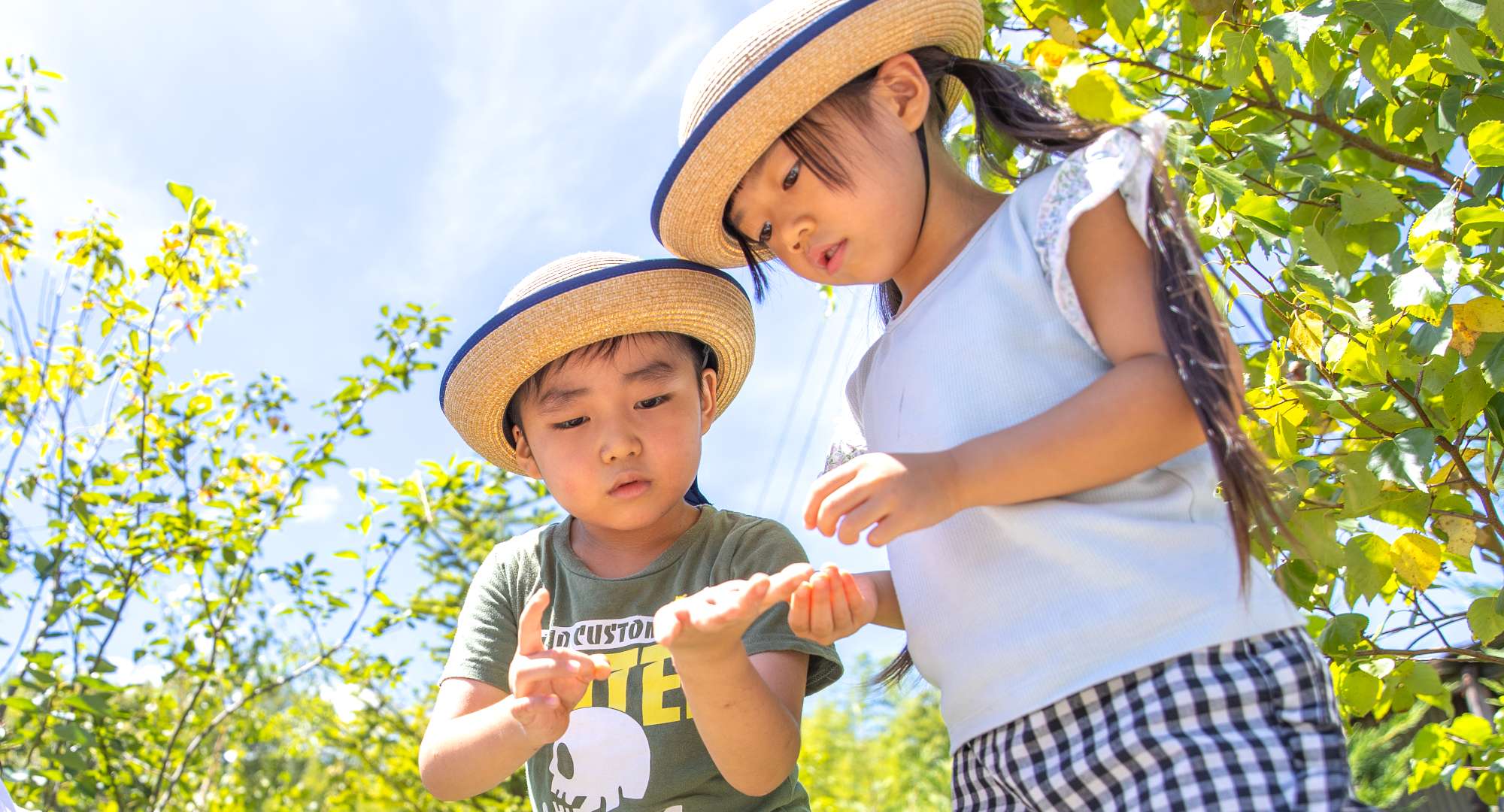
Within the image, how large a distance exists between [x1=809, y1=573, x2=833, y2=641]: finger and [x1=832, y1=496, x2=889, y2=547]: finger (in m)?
0.19

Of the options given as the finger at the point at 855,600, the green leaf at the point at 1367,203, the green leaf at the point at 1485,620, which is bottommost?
the green leaf at the point at 1485,620

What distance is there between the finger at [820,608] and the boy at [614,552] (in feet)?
0.62

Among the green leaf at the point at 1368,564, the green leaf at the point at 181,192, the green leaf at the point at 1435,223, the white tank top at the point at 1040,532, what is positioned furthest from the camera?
the green leaf at the point at 181,192

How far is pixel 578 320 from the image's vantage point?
1.80m

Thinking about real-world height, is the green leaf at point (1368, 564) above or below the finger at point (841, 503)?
below

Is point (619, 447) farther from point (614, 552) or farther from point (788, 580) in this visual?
point (788, 580)

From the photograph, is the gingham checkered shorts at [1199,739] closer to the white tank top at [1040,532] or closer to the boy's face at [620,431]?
the white tank top at [1040,532]

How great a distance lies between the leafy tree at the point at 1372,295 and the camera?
1.71 m

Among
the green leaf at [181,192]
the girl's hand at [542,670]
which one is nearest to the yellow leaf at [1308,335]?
the girl's hand at [542,670]

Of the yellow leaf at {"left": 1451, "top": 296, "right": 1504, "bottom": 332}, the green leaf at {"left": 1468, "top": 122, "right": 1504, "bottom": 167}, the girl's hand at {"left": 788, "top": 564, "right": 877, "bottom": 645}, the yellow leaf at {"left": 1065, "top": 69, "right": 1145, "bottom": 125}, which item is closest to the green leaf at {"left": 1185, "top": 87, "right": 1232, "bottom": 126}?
the green leaf at {"left": 1468, "top": 122, "right": 1504, "bottom": 167}

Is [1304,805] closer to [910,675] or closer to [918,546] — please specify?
[918,546]

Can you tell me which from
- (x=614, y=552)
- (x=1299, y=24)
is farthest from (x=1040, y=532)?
(x=1299, y=24)

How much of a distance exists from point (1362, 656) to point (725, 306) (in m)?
1.18

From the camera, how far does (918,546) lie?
1471 mm
